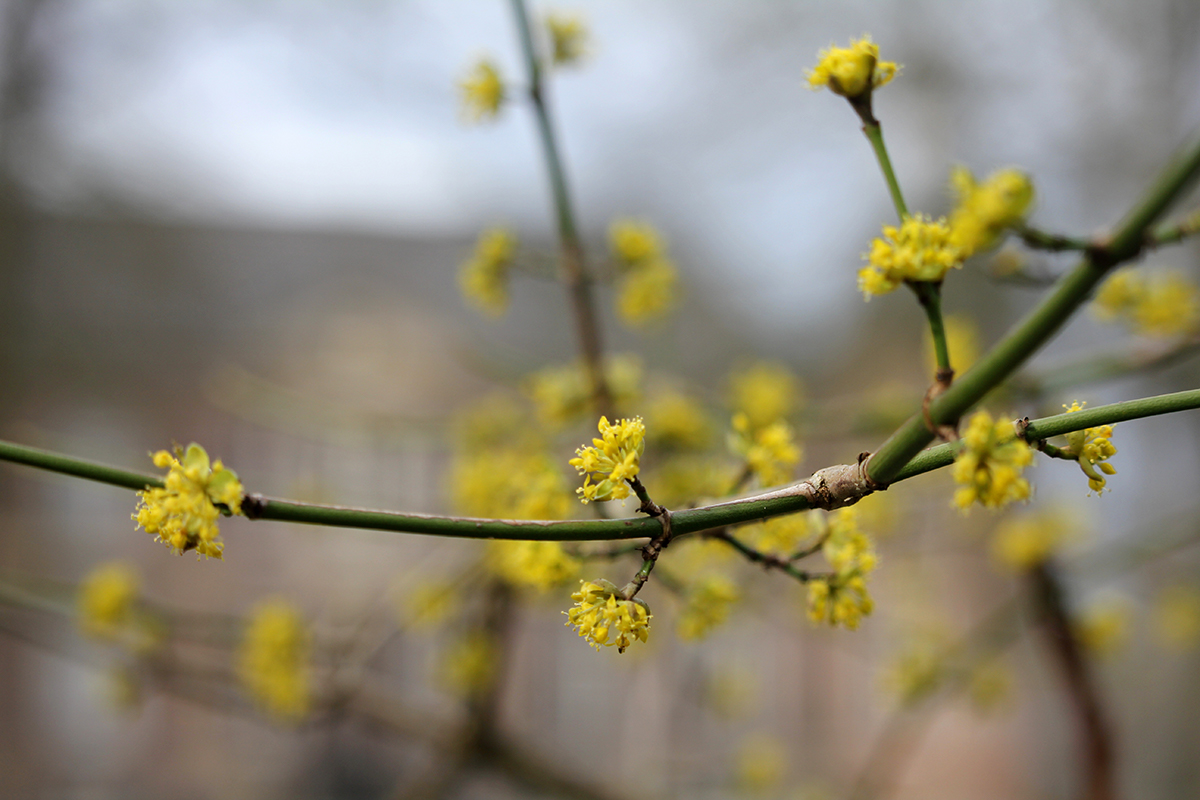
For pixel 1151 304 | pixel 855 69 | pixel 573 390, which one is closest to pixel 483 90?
pixel 573 390

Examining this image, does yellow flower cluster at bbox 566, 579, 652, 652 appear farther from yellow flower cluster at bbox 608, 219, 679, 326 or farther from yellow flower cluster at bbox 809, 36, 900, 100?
yellow flower cluster at bbox 608, 219, 679, 326

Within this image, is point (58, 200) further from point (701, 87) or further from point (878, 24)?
point (878, 24)

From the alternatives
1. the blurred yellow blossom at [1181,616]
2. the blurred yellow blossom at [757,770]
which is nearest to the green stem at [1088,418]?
the blurred yellow blossom at [757,770]

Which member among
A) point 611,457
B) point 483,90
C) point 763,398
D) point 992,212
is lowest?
point 611,457

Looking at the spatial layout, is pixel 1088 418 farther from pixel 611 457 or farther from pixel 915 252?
pixel 611 457

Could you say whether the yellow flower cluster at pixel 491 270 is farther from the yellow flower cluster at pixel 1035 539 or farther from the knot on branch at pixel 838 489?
the yellow flower cluster at pixel 1035 539

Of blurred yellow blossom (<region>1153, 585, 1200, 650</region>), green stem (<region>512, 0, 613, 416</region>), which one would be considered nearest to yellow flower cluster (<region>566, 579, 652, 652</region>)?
green stem (<region>512, 0, 613, 416</region>)

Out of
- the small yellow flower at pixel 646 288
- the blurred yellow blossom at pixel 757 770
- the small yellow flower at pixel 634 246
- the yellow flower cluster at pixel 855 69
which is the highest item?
the small yellow flower at pixel 634 246
